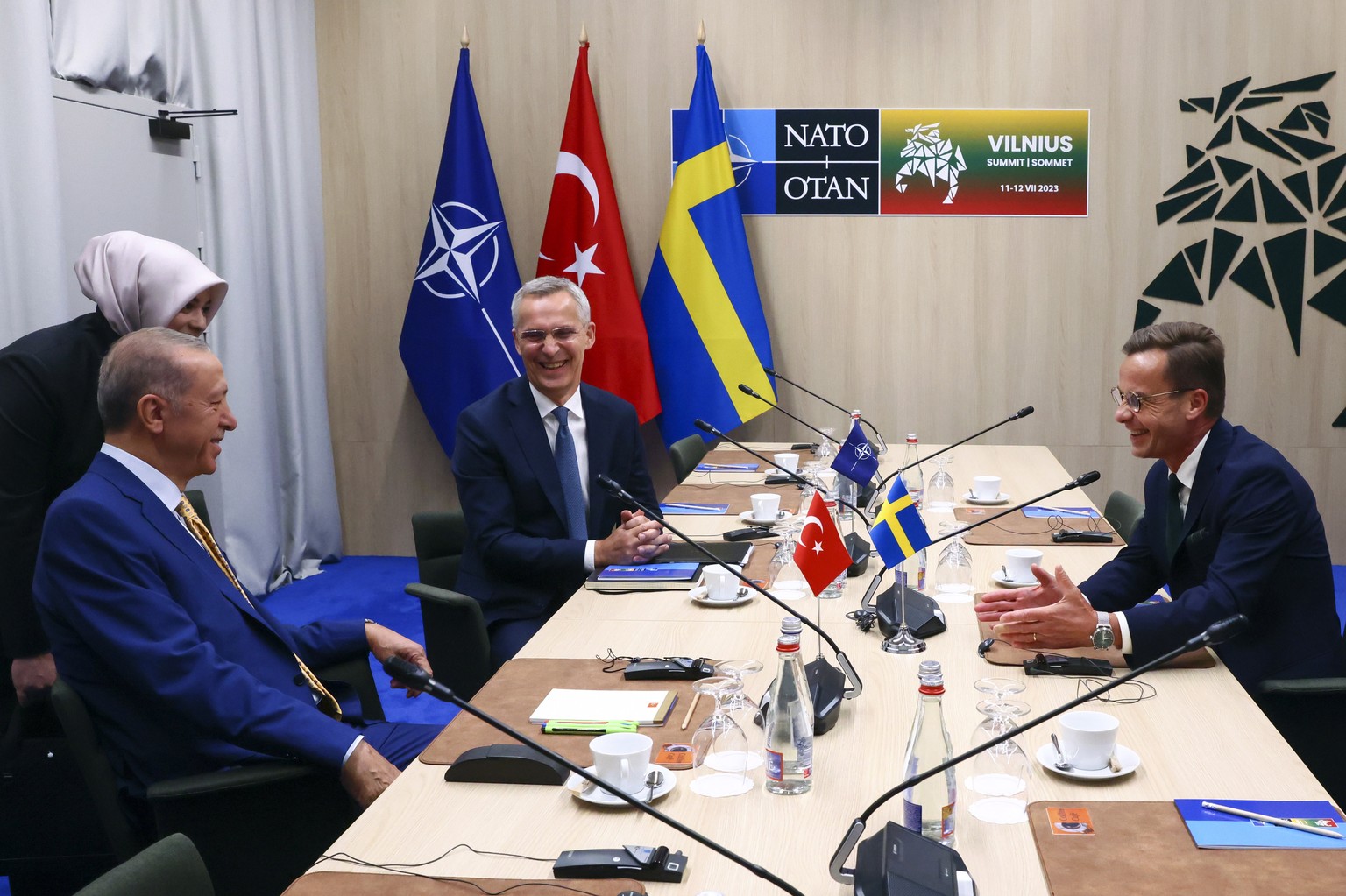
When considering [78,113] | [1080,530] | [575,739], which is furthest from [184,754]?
[78,113]

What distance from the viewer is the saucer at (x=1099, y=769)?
5.56ft

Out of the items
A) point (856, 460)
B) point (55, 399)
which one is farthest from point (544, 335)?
point (55, 399)

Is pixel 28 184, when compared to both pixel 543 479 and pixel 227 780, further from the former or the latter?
pixel 227 780

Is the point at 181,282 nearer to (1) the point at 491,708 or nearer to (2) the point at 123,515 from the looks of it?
(2) the point at 123,515

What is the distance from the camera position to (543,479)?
10.7ft

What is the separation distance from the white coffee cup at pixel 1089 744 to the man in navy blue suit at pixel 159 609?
115cm

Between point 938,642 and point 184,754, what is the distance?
1465 millimetres

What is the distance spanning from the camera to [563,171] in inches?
223

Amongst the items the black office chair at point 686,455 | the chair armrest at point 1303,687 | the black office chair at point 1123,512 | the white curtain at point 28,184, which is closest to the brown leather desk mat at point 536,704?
the chair armrest at point 1303,687

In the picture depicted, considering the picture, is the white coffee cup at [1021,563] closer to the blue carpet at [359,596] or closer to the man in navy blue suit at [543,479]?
the man in navy blue suit at [543,479]

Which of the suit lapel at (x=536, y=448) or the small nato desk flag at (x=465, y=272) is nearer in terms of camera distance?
the suit lapel at (x=536, y=448)

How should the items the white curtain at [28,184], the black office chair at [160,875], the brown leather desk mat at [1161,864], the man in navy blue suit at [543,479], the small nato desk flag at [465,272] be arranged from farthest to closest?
1. the small nato desk flag at [465,272]
2. the white curtain at [28,184]
3. the man in navy blue suit at [543,479]
4. the brown leather desk mat at [1161,864]
5. the black office chair at [160,875]

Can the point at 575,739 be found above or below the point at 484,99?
below

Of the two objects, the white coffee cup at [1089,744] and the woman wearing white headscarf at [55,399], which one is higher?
the woman wearing white headscarf at [55,399]
